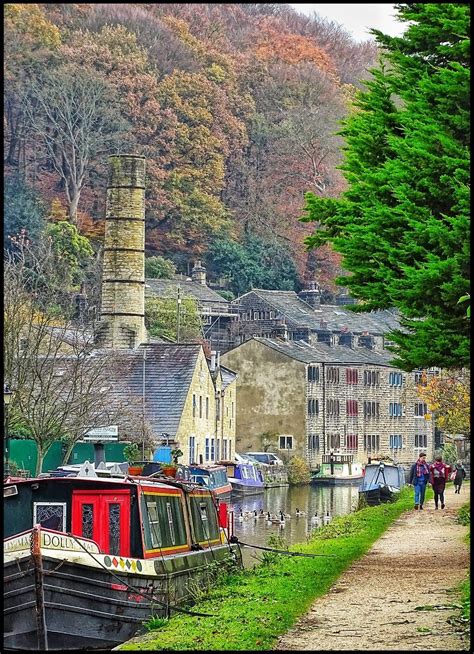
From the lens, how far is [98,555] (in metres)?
21.1

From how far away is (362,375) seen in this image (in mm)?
95688

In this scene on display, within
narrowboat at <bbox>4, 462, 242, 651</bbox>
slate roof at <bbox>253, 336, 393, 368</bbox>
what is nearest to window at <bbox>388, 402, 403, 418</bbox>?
slate roof at <bbox>253, 336, 393, 368</bbox>

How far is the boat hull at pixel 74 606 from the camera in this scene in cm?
2014

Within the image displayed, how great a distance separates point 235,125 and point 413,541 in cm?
9144

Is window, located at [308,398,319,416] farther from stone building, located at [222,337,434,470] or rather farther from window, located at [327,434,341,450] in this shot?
window, located at [327,434,341,450]

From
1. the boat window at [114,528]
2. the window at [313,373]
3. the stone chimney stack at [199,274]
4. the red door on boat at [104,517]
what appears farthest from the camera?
the stone chimney stack at [199,274]

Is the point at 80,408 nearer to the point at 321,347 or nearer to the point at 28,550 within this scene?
Answer: the point at 28,550

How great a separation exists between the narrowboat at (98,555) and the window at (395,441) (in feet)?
232

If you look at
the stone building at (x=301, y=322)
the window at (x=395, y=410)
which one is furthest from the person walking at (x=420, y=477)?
the window at (x=395, y=410)

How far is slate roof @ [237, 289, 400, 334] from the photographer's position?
9931cm

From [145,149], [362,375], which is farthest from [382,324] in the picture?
[145,149]

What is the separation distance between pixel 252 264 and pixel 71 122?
58.9 ft

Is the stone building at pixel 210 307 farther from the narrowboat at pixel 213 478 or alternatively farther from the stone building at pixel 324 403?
the narrowboat at pixel 213 478

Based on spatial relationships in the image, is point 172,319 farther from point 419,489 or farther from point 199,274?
point 419,489
